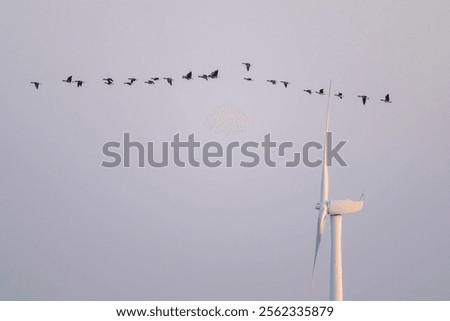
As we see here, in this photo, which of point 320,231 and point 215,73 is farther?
point 215,73

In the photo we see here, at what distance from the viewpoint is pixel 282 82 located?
106 m

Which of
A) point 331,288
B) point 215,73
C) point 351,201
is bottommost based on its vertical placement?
point 331,288

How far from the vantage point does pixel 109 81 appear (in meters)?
101

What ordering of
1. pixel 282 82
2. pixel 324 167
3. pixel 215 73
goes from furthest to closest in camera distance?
pixel 282 82, pixel 215 73, pixel 324 167

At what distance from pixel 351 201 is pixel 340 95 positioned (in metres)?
23.6

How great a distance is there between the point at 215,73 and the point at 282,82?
448 inches
